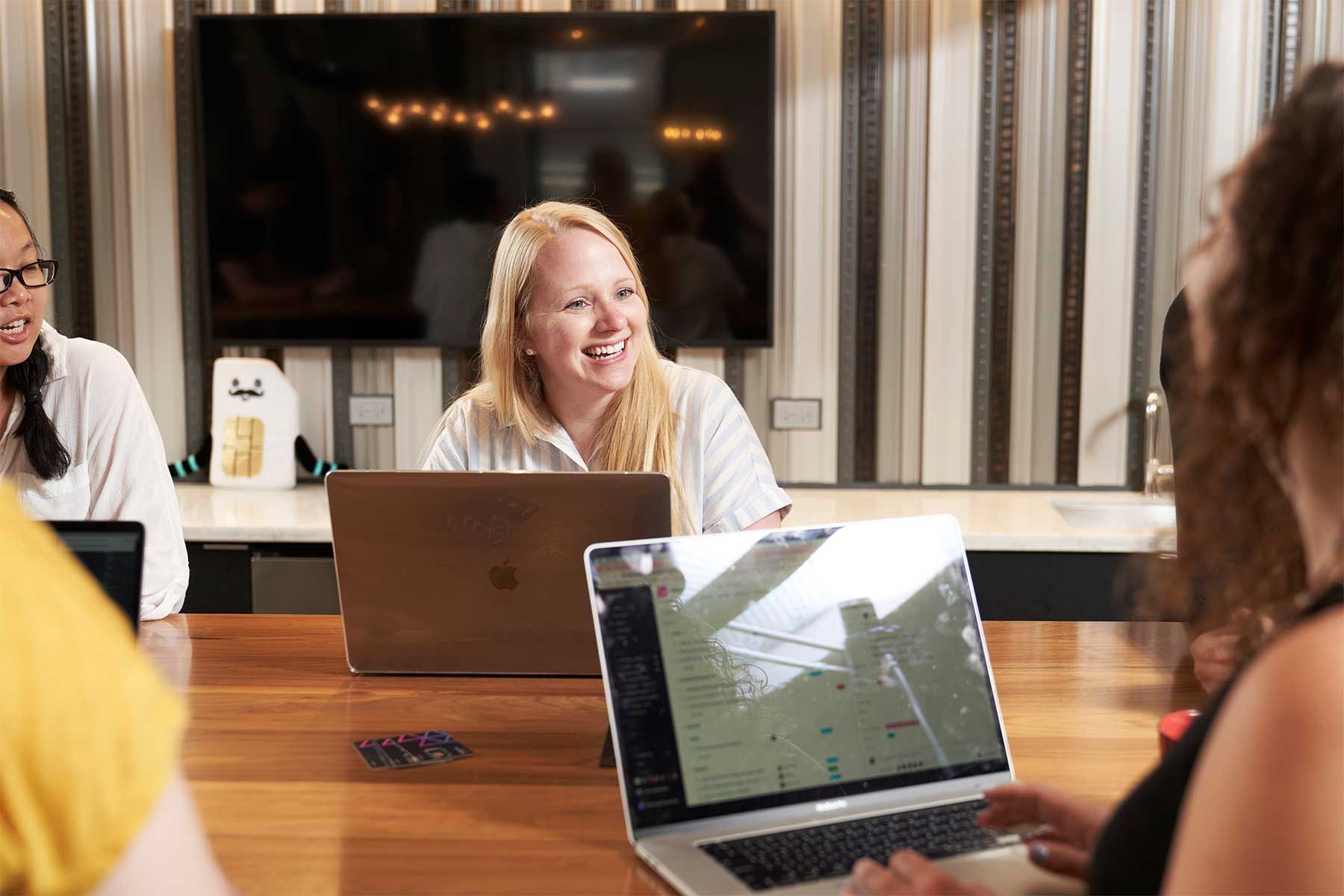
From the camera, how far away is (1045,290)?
3.07 meters

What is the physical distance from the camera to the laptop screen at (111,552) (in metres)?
1.06

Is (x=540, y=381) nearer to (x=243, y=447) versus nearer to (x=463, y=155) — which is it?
(x=463, y=155)

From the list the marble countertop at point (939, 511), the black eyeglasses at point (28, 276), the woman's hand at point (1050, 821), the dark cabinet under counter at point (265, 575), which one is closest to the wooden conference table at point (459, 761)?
the woman's hand at point (1050, 821)

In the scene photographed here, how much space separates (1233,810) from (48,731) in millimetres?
529

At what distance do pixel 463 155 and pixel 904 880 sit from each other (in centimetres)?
256

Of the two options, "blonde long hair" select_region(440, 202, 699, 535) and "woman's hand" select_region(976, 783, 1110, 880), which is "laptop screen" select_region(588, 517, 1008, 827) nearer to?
"woman's hand" select_region(976, 783, 1110, 880)

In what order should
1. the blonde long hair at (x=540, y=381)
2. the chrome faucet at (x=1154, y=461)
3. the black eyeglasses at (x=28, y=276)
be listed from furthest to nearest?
1. the chrome faucet at (x=1154, y=461)
2. the blonde long hair at (x=540, y=381)
3. the black eyeglasses at (x=28, y=276)

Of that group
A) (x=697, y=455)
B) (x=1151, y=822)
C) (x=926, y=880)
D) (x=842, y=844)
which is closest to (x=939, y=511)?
(x=697, y=455)

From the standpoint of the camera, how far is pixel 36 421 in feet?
6.56

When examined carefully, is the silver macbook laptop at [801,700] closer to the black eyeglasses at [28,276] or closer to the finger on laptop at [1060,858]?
the finger on laptop at [1060,858]

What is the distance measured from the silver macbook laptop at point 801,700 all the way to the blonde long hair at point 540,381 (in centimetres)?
88

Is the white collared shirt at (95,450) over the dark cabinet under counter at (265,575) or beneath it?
over

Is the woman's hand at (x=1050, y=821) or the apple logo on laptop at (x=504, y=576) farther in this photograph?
the apple logo on laptop at (x=504, y=576)

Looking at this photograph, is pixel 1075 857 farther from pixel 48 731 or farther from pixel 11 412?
Result: pixel 11 412
